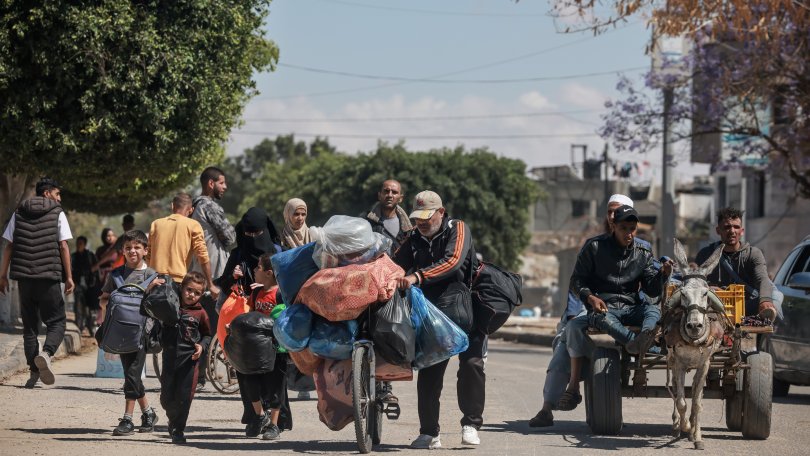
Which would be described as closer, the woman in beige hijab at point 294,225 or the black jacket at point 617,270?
the black jacket at point 617,270

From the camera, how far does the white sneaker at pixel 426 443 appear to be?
9.17m

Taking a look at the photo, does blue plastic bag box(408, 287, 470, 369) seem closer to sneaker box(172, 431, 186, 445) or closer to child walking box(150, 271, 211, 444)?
child walking box(150, 271, 211, 444)

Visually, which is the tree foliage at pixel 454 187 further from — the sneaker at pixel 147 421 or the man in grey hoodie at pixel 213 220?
the sneaker at pixel 147 421

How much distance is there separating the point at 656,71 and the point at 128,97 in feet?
49.0

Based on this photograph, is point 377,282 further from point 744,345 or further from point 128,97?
point 128,97

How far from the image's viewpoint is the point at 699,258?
1080 centimetres

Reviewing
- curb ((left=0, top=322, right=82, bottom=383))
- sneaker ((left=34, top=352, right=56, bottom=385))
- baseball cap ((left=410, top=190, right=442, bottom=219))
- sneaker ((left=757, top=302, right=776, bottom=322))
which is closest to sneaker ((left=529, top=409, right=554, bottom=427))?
sneaker ((left=757, top=302, right=776, bottom=322))

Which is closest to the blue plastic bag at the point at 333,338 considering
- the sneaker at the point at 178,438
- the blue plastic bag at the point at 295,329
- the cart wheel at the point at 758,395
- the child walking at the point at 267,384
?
the blue plastic bag at the point at 295,329

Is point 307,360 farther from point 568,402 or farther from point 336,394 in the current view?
point 568,402

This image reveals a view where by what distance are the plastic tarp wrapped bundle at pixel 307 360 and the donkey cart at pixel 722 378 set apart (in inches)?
87.3

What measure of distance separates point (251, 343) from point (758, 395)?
3.78 metres

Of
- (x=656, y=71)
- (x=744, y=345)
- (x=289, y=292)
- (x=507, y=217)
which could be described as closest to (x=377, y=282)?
(x=289, y=292)

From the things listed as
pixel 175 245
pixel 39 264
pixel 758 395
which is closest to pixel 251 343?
pixel 175 245

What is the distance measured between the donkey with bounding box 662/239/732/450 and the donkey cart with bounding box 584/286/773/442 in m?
0.29
